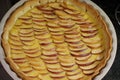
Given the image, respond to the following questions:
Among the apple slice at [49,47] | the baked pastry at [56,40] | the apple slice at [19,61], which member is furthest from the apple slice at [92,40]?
the apple slice at [19,61]

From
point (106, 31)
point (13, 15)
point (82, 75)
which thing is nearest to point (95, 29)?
point (106, 31)

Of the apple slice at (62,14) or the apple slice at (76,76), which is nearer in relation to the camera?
the apple slice at (76,76)

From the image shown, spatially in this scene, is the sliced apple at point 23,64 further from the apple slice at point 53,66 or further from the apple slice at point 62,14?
the apple slice at point 62,14

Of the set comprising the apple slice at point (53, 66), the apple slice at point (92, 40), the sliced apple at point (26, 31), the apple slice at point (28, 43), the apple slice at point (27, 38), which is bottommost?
the apple slice at point (53, 66)

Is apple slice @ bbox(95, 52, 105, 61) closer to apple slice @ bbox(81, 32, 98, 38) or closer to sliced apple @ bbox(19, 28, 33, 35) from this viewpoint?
apple slice @ bbox(81, 32, 98, 38)

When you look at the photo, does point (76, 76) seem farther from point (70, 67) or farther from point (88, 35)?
point (88, 35)

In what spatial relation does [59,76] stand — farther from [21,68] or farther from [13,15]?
[13,15]

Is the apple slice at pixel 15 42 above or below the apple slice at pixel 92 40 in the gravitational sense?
above

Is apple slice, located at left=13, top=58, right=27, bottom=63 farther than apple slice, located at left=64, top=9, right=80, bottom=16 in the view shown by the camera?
No

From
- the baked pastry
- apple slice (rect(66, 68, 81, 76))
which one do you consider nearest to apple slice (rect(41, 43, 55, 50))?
the baked pastry
